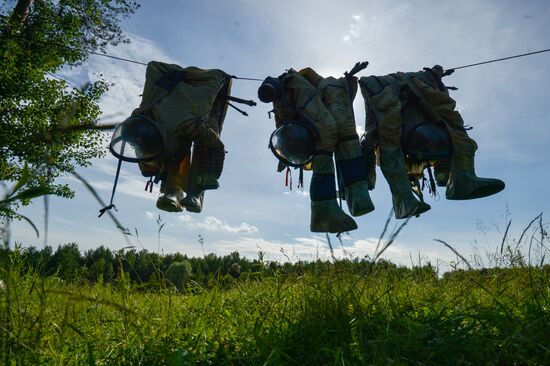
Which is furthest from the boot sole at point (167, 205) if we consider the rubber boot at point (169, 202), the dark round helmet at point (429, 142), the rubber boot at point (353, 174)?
the dark round helmet at point (429, 142)

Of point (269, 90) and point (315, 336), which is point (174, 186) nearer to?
point (269, 90)

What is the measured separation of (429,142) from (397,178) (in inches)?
18.0

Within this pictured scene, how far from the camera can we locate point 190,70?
4238mm

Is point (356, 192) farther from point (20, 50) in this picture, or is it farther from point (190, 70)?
point (20, 50)

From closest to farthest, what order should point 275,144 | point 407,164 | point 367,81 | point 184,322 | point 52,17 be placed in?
1. point 184,322
2. point 275,144
3. point 367,81
4. point 407,164
5. point 52,17

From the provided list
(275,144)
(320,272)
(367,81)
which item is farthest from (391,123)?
(320,272)

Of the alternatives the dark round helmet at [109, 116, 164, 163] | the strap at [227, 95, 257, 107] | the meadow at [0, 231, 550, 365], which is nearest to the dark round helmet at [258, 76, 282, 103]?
the strap at [227, 95, 257, 107]

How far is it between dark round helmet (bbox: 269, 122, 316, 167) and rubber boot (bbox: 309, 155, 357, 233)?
0.65ft

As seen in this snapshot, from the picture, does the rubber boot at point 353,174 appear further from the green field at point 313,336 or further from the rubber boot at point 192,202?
the rubber boot at point 192,202

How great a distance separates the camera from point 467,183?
Answer: 3916 millimetres

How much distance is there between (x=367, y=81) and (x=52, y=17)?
1201 cm

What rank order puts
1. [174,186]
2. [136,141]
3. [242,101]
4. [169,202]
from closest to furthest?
[136,141], [169,202], [174,186], [242,101]

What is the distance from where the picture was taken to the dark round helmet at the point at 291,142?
3797 mm

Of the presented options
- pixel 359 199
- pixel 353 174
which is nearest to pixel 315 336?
pixel 359 199
